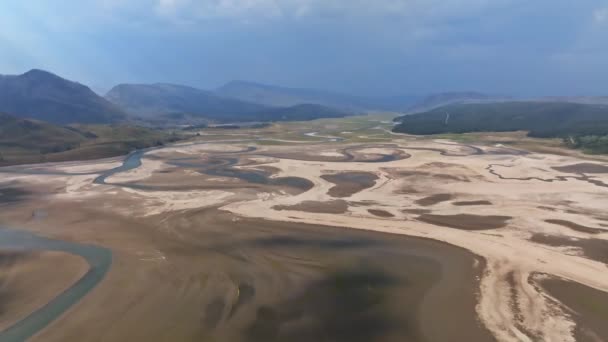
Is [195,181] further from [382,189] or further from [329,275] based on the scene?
[329,275]

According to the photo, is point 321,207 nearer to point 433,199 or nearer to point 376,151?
point 433,199

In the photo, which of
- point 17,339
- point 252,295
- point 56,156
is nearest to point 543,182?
point 252,295

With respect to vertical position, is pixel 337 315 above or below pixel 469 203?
below

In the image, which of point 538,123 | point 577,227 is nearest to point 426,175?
point 577,227

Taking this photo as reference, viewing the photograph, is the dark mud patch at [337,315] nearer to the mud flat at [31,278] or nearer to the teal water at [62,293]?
the teal water at [62,293]

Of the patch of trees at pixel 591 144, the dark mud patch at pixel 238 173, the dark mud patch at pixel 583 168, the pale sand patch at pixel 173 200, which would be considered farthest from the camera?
the patch of trees at pixel 591 144

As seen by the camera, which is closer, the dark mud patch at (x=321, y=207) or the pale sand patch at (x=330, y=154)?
the dark mud patch at (x=321, y=207)

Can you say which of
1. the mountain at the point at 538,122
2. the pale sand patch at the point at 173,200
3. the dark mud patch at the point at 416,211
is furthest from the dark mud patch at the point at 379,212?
the mountain at the point at 538,122
